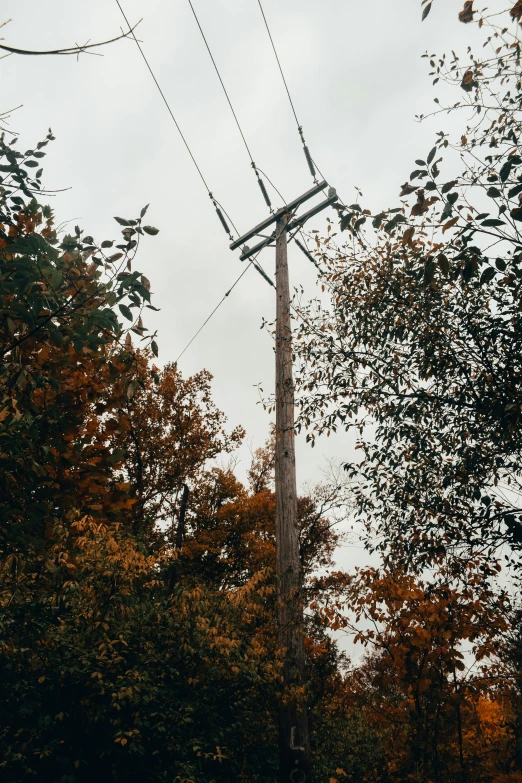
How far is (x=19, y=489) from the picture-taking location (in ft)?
9.18

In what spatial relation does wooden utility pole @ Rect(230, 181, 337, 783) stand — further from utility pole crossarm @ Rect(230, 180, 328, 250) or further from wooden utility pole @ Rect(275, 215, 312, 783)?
utility pole crossarm @ Rect(230, 180, 328, 250)

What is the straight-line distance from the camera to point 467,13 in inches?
125

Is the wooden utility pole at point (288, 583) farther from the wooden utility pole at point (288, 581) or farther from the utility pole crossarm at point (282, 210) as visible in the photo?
the utility pole crossarm at point (282, 210)

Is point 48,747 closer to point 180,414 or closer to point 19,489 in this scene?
point 19,489

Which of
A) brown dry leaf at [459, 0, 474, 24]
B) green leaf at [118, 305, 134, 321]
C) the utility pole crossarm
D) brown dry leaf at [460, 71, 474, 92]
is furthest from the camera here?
the utility pole crossarm

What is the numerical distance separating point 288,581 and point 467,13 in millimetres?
5422

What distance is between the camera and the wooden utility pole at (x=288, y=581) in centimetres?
514

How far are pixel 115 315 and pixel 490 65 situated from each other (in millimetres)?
3072

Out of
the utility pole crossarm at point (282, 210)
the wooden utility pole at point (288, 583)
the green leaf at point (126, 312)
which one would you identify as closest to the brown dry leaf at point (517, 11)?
the green leaf at point (126, 312)

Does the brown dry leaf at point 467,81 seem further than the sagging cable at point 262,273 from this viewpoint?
No

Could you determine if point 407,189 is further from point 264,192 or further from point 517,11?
point 264,192

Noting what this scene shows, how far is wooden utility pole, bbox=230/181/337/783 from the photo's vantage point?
16.9ft

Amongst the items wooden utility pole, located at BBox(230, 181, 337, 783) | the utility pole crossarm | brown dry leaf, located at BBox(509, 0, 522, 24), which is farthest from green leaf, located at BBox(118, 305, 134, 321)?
the utility pole crossarm

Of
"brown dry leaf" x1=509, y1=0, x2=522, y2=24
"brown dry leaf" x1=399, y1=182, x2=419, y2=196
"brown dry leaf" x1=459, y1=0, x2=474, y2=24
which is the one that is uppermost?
"brown dry leaf" x1=459, y1=0, x2=474, y2=24
